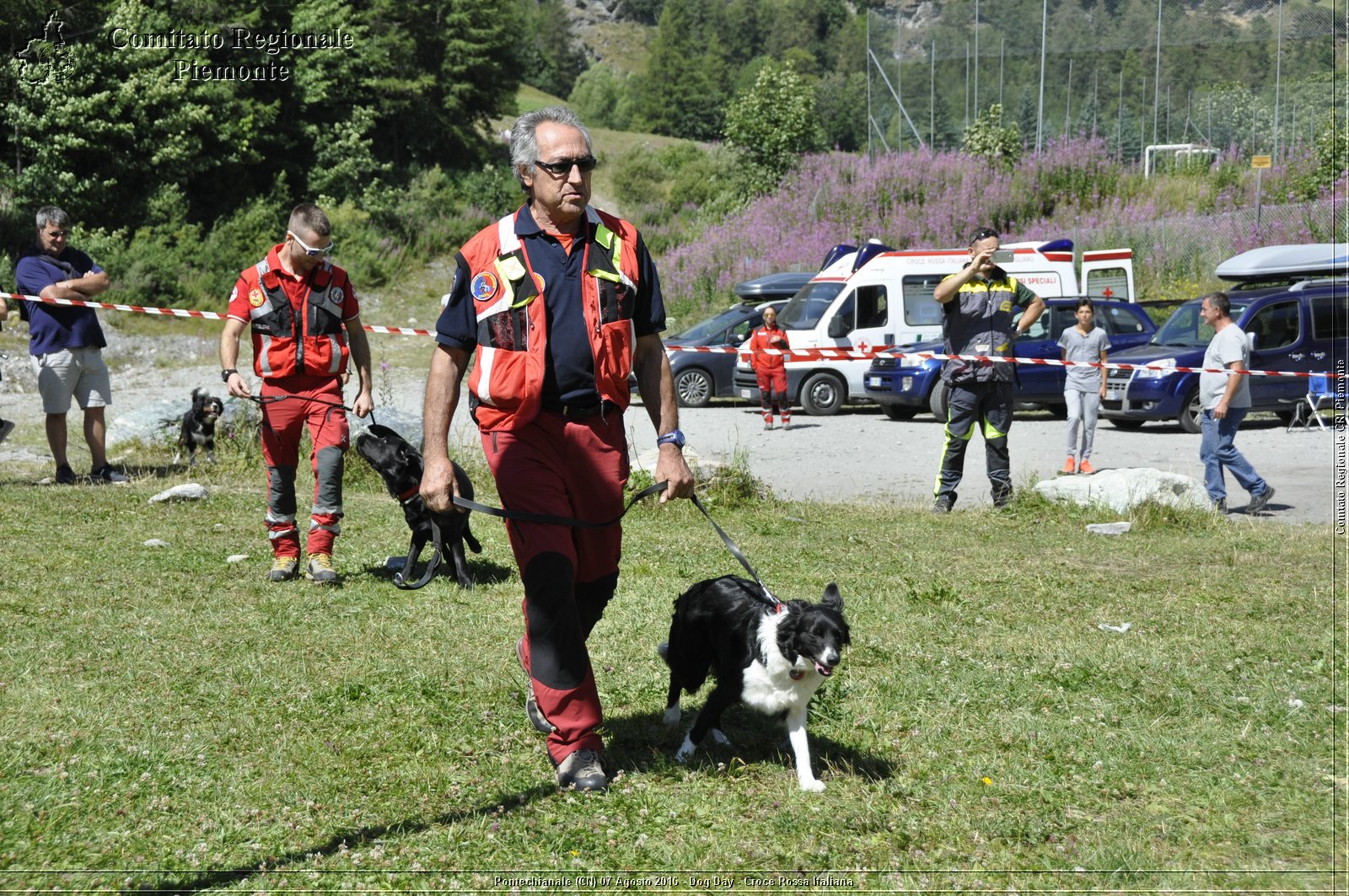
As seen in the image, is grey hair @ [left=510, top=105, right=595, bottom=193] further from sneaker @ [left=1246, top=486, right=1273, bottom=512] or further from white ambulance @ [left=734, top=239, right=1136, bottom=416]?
white ambulance @ [left=734, top=239, right=1136, bottom=416]

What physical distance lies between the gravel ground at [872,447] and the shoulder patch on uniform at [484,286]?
6.41m

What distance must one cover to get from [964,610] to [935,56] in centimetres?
3324

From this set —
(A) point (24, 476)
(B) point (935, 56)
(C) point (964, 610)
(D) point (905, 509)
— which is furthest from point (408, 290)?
(C) point (964, 610)

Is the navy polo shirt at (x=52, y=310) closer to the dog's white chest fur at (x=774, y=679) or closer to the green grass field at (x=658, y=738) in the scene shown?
the green grass field at (x=658, y=738)

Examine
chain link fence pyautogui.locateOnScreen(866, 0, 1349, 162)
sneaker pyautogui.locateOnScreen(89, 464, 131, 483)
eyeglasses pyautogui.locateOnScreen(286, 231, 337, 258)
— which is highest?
chain link fence pyautogui.locateOnScreen(866, 0, 1349, 162)

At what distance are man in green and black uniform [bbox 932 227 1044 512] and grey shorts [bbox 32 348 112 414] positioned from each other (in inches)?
280

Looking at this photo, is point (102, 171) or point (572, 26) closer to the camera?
point (102, 171)

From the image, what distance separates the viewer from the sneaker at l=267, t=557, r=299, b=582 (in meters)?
7.09

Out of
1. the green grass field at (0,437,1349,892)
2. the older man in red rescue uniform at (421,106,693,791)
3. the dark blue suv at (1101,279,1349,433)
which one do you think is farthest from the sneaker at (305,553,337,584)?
the dark blue suv at (1101,279,1349,433)

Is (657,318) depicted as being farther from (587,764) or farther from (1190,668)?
(1190,668)

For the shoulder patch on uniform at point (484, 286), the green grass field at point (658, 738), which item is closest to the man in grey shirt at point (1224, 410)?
the green grass field at point (658, 738)

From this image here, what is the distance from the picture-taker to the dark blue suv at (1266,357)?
632 inches

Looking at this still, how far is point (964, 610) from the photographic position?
6.54 meters

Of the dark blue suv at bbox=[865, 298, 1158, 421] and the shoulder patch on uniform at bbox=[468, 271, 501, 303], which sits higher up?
the shoulder patch on uniform at bbox=[468, 271, 501, 303]
